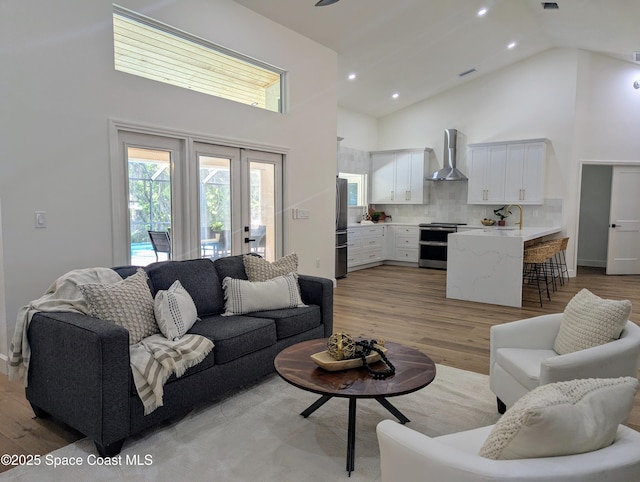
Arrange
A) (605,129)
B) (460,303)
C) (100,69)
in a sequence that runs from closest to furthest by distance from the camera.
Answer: (100,69) → (460,303) → (605,129)

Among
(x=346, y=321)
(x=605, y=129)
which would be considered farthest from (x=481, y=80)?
(x=346, y=321)

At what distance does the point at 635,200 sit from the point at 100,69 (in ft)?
28.6

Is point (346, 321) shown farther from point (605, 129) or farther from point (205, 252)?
point (605, 129)

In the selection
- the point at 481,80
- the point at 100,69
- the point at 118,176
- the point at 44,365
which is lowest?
the point at 44,365

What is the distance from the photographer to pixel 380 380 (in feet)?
7.31

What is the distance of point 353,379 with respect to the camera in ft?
7.32

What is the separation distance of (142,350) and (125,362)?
21 cm

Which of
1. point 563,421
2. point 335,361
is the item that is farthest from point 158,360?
point 563,421

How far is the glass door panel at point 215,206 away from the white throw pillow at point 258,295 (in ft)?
4.37

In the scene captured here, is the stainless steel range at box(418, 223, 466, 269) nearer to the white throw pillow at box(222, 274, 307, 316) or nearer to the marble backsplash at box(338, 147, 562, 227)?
the marble backsplash at box(338, 147, 562, 227)

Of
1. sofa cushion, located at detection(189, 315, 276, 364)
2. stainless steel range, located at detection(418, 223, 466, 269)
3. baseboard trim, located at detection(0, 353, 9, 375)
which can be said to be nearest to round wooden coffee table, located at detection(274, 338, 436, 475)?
sofa cushion, located at detection(189, 315, 276, 364)

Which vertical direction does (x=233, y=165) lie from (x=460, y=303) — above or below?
above

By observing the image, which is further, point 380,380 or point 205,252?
point 205,252

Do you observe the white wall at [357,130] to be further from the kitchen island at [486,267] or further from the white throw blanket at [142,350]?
the white throw blanket at [142,350]
